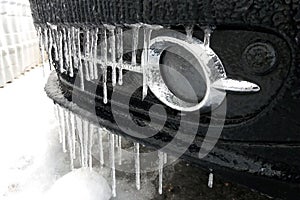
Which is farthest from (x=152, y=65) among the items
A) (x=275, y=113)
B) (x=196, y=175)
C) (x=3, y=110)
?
(x=3, y=110)

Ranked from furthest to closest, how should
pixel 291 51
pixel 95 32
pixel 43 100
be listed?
pixel 43 100 < pixel 95 32 < pixel 291 51

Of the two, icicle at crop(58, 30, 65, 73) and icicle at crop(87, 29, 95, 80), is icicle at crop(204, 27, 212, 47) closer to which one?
icicle at crop(87, 29, 95, 80)

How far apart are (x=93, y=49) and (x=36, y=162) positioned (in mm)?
987

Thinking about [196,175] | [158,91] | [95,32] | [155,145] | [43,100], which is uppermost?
[95,32]

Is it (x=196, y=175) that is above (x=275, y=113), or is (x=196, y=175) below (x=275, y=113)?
below

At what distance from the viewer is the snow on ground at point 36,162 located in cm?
152

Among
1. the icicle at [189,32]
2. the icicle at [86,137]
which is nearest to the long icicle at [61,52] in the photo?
the icicle at [86,137]

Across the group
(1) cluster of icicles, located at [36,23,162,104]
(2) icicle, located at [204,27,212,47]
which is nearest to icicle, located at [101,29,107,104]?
(1) cluster of icicles, located at [36,23,162,104]

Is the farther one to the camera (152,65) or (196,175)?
(196,175)

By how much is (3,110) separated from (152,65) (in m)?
2.26

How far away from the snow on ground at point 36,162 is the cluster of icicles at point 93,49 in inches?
20.5

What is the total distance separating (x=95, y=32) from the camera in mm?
1024

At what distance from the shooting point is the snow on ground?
1.52 meters

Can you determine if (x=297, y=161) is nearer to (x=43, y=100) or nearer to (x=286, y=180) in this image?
(x=286, y=180)
